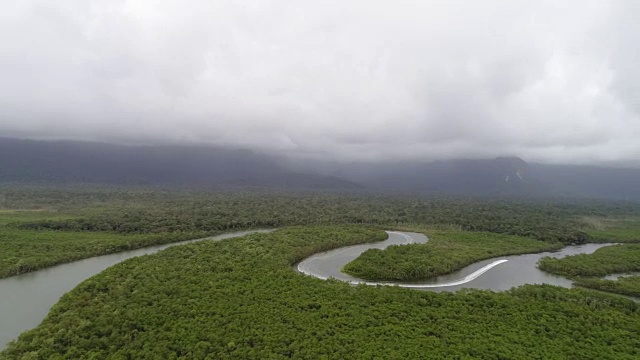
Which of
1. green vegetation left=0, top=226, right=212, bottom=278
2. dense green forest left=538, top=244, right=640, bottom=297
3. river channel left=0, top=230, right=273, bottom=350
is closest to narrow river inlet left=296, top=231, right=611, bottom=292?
dense green forest left=538, top=244, right=640, bottom=297

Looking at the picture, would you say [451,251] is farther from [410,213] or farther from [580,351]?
[410,213]

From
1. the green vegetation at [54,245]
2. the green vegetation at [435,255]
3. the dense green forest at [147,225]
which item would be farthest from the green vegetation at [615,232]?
the green vegetation at [54,245]

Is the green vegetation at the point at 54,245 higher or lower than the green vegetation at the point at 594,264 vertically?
lower

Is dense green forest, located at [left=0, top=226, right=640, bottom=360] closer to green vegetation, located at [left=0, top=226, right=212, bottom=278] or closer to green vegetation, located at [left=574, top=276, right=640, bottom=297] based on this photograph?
green vegetation, located at [left=574, top=276, right=640, bottom=297]

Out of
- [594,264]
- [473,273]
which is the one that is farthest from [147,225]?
[594,264]

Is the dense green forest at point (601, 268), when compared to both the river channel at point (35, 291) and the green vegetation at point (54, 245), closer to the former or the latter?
the river channel at point (35, 291)

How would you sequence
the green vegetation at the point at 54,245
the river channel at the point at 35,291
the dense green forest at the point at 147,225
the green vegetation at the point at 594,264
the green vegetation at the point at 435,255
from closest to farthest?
the river channel at the point at 35,291, the green vegetation at the point at 54,245, the green vegetation at the point at 435,255, the green vegetation at the point at 594,264, the dense green forest at the point at 147,225
